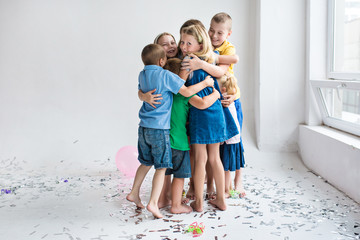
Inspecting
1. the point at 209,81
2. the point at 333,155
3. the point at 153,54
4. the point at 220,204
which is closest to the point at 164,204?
the point at 220,204

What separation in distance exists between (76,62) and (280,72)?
6.82 ft

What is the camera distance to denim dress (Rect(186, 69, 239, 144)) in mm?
2553

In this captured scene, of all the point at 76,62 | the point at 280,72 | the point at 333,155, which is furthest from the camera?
the point at 76,62

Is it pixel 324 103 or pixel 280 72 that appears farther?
pixel 280 72

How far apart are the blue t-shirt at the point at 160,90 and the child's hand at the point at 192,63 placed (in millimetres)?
100

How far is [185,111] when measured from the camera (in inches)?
102

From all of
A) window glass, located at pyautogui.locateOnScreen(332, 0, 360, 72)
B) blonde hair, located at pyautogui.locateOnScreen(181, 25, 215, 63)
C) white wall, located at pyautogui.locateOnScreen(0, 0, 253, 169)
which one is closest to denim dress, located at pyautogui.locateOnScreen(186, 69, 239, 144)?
blonde hair, located at pyautogui.locateOnScreen(181, 25, 215, 63)

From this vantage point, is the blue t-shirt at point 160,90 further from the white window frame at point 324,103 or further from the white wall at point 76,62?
the white wall at point 76,62

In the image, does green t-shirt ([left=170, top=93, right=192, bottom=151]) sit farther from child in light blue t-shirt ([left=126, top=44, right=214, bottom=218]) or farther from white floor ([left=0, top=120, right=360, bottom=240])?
white floor ([left=0, top=120, right=360, bottom=240])

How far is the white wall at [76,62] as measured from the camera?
417cm

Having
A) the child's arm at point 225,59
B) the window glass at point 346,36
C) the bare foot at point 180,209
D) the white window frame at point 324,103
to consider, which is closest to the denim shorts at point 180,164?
the bare foot at point 180,209

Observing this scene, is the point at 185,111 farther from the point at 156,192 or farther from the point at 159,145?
the point at 156,192

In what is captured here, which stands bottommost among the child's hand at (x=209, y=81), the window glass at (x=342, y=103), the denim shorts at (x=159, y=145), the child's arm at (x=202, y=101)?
the denim shorts at (x=159, y=145)

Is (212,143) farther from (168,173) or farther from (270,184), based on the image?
(270,184)
